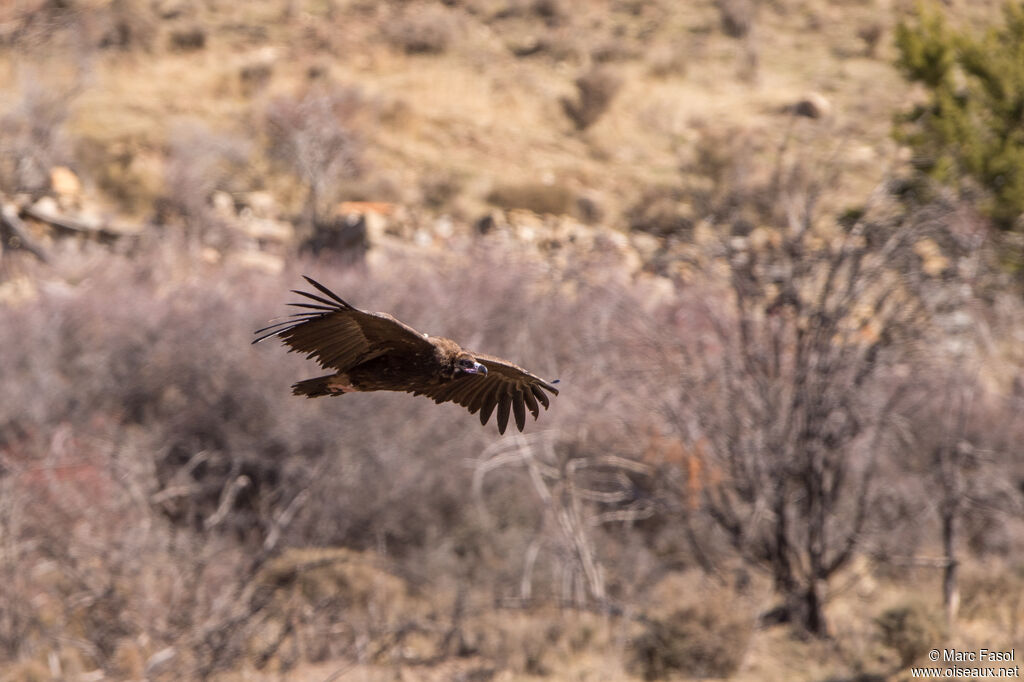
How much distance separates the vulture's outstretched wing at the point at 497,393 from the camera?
5.88m

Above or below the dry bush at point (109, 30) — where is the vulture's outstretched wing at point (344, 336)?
above

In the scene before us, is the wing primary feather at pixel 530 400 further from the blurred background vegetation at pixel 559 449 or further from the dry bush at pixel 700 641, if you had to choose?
the dry bush at pixel 700 641

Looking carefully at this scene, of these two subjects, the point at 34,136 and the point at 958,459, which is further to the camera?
the point at 34,136

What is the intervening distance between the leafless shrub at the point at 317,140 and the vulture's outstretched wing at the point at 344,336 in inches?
1015

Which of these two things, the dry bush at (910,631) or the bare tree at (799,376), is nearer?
the bare tree at (799,376)

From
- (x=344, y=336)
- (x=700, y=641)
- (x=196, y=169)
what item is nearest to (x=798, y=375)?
(x=700, y=641)

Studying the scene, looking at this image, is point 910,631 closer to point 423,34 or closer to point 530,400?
point 530,400

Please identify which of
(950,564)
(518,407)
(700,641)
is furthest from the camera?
(950,564)

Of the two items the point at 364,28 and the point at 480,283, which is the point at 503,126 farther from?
the point at 480,283

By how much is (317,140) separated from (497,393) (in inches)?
1125

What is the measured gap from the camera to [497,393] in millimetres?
Result: 6078

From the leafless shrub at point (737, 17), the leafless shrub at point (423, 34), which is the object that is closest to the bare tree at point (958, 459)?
the leafless shrub at point (423, 34)

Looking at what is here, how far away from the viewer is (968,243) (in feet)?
39.5

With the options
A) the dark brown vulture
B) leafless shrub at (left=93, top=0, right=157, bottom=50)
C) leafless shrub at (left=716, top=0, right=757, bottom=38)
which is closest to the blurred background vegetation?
the dark brown vulture
